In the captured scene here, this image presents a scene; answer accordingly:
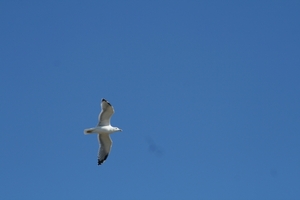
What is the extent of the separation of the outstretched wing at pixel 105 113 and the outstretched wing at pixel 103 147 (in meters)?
0.92

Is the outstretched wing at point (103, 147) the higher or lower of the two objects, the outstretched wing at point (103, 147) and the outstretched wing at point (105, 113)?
the lower

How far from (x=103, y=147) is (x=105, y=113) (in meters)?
2.01

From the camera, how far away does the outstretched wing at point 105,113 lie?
982 inches

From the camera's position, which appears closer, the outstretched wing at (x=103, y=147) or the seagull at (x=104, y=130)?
the seagull at (x=104, y=130)

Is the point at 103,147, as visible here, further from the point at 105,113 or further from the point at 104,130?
the point at 105,113

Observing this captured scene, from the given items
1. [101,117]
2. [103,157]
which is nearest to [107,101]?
[101,117]

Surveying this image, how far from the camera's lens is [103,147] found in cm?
2645

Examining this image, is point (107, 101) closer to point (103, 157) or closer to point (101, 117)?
point (101, 117)

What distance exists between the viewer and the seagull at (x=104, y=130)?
2502 centimetres

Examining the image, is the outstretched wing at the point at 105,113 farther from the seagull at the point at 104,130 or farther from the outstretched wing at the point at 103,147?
the outstretched wing at the point at 103,147

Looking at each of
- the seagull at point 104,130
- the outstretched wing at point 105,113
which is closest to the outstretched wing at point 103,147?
the seagull at point 104,130

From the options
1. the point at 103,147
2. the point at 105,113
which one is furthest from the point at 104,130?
the point at 103,147

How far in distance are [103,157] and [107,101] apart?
297 cm

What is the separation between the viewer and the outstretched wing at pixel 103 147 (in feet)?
86.0
